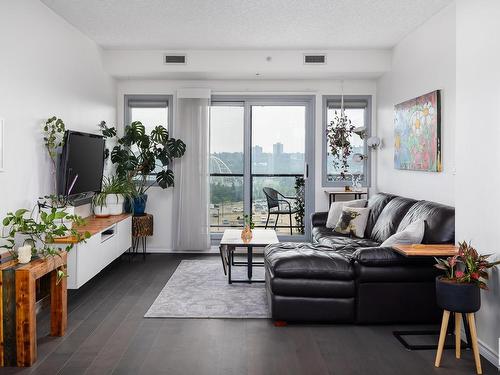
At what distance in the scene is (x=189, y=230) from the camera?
6.93 m

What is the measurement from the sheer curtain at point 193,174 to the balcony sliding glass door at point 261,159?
26cm

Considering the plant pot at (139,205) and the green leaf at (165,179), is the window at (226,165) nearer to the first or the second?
the green leaf at (165,179)

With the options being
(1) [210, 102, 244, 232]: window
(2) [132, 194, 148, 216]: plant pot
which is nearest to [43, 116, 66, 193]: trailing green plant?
(2) [132, 194, 148, 216]: plant pot

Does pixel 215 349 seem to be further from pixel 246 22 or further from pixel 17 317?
pixel 246 22

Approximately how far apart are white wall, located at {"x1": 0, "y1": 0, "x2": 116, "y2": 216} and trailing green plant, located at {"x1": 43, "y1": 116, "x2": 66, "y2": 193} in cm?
7

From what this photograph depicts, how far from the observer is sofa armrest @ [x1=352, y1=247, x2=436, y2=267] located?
12.4ft

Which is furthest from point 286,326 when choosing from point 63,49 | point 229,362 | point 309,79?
point 309,79

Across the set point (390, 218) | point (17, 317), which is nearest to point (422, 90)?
point (390, 218)

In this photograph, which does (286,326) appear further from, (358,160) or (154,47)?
(154,47)

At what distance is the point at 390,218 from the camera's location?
5102 millimetres

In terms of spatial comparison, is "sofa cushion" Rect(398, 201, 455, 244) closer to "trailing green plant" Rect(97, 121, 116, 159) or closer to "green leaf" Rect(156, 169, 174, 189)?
"green leaf" Rect(156, 169, 174, 189)

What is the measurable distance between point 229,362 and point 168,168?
4227 mm

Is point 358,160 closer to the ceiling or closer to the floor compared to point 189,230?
closer to the ceiling

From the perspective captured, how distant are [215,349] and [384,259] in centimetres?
147
